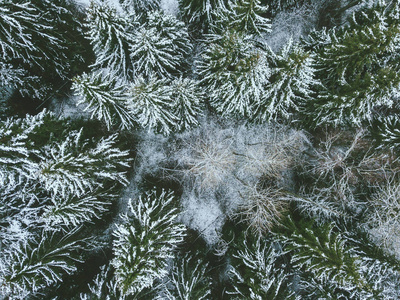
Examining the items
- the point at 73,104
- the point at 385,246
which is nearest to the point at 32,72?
the point at 73,104

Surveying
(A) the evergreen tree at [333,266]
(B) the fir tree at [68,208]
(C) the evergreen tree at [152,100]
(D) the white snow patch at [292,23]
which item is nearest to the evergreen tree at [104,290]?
(B) the fir tree at [68,208]

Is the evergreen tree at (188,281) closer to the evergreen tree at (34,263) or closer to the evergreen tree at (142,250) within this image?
the evergreen tree at (142,250)

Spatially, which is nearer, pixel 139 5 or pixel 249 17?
pixel 249 17

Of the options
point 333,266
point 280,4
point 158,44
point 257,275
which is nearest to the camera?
point 333,266

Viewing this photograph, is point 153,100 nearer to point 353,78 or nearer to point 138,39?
point 138,39

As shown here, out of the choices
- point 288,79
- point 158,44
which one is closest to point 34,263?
point 158,44

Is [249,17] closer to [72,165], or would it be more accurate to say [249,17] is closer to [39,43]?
[72,165]
